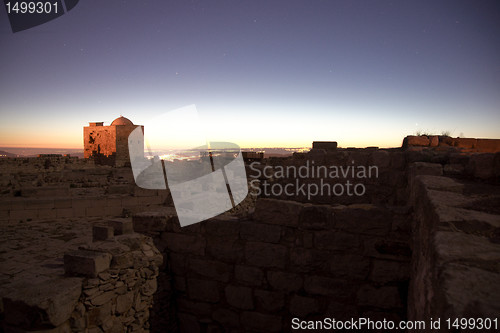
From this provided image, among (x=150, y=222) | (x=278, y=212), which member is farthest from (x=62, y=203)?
(x=278, y=212)

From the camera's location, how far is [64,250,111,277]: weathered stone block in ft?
9.48

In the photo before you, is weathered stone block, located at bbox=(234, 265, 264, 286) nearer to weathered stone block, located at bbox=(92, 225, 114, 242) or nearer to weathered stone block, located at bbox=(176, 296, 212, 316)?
weathered stone block, located at bbox=(176, 296, 212, 316)

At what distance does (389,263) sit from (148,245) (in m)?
2.77

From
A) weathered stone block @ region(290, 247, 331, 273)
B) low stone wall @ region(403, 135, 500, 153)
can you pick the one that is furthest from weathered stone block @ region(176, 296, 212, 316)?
low stone wall @ region(403, 135, 500, 153)

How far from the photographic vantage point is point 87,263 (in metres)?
2.90

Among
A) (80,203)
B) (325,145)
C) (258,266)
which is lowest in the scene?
(80,203)

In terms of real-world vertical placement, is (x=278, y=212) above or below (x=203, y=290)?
above

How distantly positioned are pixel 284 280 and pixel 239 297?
607mm

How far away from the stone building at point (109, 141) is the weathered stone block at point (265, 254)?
34386 millimetres

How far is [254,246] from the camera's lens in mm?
3279

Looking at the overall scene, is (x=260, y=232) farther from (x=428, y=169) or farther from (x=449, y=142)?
(x=449, y=142)

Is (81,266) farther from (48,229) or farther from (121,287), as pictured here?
(48,229)

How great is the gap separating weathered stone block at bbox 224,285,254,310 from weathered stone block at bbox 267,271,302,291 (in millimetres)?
312

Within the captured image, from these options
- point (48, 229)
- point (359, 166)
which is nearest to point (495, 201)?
point (359, 166)
